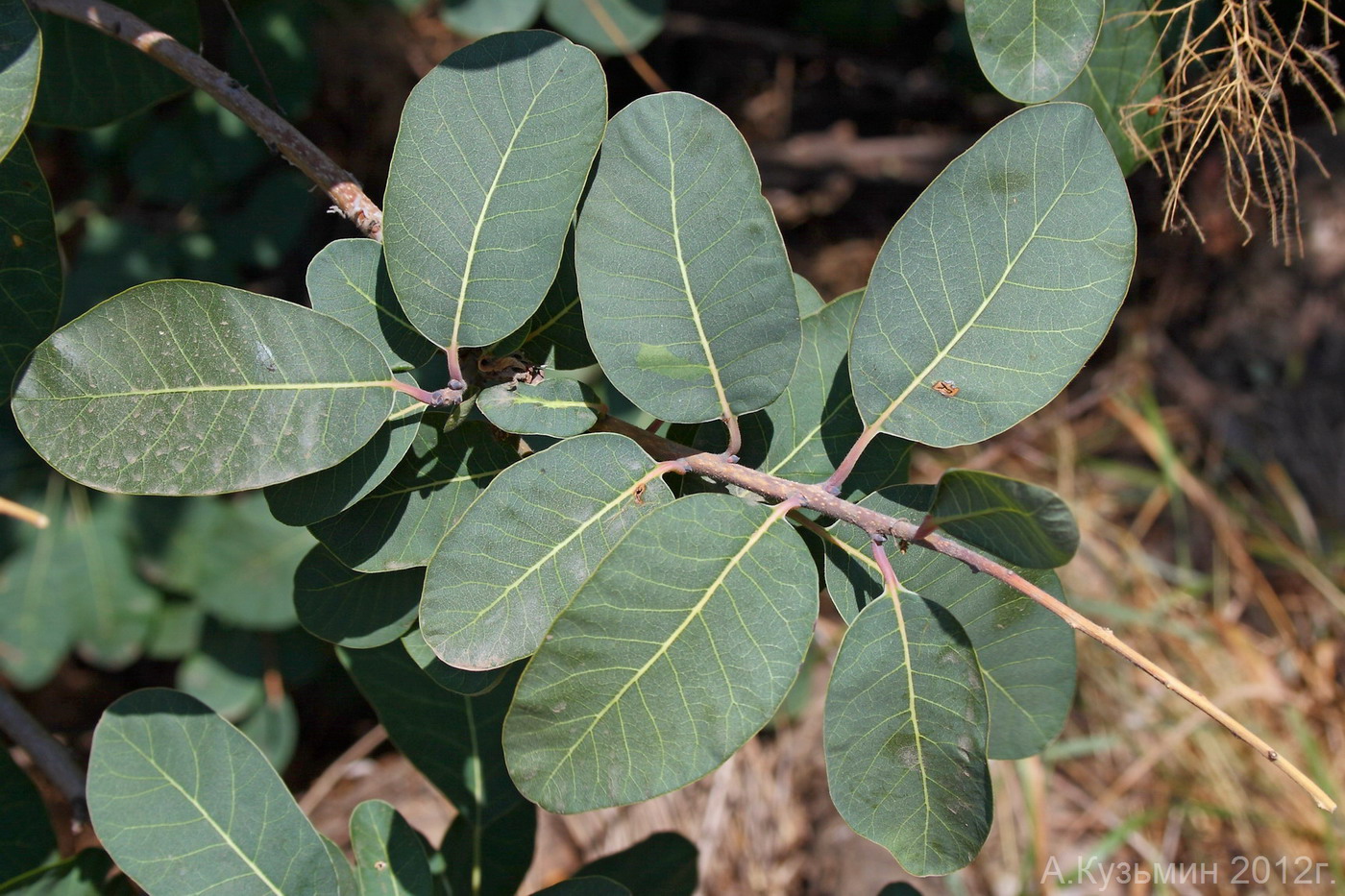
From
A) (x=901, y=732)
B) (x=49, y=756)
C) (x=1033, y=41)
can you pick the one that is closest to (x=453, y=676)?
(x=901, y=732)

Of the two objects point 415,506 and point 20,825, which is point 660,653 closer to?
A: point 415,506

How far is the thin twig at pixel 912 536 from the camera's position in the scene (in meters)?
0.61

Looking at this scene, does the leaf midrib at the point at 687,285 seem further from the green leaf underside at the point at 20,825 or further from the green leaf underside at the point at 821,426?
the green leaf underside at the point at 20,825

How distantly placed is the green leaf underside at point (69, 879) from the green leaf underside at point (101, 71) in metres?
0.84

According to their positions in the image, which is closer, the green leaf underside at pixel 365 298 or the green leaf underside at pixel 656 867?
the green leaf underside at pixel 365 298

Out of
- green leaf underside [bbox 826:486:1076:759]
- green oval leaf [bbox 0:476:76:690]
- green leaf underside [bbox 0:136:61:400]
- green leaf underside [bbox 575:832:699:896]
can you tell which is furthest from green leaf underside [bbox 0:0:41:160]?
green oval leaf [bbox 0:476:76:690]

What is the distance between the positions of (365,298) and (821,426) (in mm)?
409

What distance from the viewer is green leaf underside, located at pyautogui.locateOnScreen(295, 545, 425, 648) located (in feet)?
2.61

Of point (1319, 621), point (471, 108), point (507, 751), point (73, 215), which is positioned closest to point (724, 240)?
point (471, 108)

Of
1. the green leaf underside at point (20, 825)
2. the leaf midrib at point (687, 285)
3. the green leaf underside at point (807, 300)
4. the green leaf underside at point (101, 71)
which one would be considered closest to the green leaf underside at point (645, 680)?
the leaf midrib at point (687, 285)

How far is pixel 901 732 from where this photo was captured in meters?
0.67

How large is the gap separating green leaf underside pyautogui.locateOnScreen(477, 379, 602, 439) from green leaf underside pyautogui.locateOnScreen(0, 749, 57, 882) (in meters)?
0.78

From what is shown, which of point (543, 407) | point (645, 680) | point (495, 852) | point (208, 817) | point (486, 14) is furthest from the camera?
point (486, 14)

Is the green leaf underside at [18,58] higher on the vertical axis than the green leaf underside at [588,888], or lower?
higher
